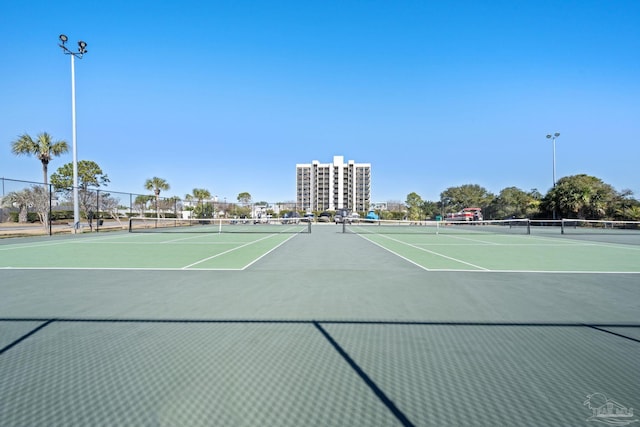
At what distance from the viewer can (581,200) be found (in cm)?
3506

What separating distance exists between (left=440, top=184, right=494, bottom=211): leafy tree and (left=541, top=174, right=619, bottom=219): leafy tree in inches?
1683

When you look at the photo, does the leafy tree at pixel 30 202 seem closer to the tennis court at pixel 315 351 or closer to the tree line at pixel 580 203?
the tennis court at pixel 315 351

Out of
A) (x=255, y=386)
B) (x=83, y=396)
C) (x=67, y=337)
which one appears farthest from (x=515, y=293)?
(x=67, y=337)

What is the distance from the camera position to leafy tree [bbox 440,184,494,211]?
82188mm

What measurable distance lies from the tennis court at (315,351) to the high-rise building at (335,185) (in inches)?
5536

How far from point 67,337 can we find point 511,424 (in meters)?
4.39

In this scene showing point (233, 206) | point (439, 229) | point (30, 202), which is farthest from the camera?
point (233, 206)

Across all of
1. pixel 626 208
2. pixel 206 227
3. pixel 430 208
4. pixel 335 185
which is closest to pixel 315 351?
pixel 206 227

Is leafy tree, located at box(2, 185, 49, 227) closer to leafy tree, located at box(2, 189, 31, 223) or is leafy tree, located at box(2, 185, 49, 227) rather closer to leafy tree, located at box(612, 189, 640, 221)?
leafy tree, located at box(2, 189, 31, 223)

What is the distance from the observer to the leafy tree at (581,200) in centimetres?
3419

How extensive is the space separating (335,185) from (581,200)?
381 ft

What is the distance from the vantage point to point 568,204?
35.7 meters

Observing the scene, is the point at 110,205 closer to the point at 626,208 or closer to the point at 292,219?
the point at 292,219

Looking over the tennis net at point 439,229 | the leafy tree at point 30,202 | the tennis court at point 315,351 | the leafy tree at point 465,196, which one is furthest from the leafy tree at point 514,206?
the leafy tree at point 30,202
